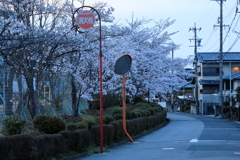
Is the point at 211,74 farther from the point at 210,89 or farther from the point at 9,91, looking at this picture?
the point at 9,91

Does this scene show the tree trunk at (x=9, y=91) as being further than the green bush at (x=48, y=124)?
Yes

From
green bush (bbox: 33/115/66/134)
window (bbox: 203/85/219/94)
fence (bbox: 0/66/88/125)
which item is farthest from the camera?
window (bbox: 203/85/219/94)

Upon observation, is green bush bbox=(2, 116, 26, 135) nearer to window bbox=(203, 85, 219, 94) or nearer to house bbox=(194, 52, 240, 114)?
house bbox=(194, 52, 240, 114)

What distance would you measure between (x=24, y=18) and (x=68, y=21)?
88.0 inches

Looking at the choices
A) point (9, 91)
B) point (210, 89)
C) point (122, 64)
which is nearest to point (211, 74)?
point (210, 89)

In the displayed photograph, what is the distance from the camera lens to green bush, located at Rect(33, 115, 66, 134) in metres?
10.3

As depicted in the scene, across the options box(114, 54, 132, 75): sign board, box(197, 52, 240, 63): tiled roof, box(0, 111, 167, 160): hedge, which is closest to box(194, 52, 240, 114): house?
box(197, 52, 240, 63): tiled roof

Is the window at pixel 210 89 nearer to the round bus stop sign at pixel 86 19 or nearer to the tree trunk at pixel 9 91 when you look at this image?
the round bus stop sign at pixel 86 19

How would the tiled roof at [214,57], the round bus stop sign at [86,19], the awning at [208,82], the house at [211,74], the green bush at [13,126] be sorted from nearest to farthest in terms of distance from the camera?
the green bush at [13,126] → the round bus stop sign at [86,19] → the house at [211,74] → the tiled roof at [214,57] → the awning at [208,82]

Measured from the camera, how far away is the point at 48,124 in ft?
33.7

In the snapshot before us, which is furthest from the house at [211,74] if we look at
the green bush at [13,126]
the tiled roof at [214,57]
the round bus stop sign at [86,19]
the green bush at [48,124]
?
the green bush at [13,126]

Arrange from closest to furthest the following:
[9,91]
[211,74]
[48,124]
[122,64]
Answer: [48,124], [9,91], [122,64], [211,74]

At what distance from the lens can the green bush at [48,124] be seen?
33.7 ft

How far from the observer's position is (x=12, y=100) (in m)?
13.6
